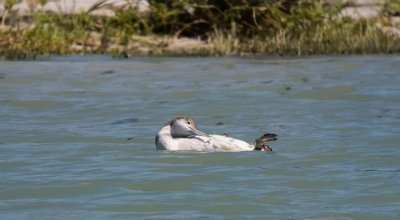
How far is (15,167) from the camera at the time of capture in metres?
10.7

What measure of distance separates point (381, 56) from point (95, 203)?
13.4 m

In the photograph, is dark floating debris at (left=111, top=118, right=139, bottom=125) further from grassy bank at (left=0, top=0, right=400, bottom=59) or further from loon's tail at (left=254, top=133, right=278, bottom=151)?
grassy bank at (left=0, top=0, right=400, bottom=59)

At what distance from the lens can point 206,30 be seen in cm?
2495

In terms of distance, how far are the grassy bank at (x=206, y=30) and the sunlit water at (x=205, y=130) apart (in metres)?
1.19

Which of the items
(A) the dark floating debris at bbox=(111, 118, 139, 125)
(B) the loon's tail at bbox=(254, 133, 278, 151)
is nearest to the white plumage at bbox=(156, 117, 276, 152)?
(B) the loon's tail at bbox=(254, 133, 278, 151)

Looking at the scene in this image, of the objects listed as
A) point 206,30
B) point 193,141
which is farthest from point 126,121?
point 206,30

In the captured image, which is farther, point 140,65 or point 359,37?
point 359,37

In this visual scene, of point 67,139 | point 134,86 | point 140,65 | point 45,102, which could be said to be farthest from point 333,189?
point 140,65

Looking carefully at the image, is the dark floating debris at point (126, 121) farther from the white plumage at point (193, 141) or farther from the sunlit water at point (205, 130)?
the white plumage at point (193, 141)

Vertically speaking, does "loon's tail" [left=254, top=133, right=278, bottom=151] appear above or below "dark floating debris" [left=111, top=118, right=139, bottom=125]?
above

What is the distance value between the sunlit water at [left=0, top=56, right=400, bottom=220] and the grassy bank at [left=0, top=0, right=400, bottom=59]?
1.19 m

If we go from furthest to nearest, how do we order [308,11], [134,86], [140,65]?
[308,11], [140,65], [134,86]

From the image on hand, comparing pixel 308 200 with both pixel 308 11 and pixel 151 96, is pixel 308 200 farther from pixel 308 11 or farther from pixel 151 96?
pixel 308 11

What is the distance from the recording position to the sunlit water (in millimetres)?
8867
